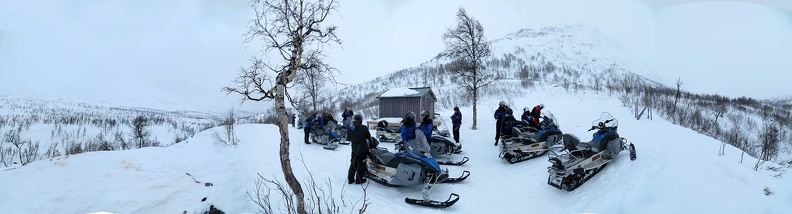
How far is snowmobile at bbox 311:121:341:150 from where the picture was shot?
516 inches

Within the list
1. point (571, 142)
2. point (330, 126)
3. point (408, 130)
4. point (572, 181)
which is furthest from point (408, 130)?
point (330, 126)

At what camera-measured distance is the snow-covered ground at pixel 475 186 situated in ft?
17.0

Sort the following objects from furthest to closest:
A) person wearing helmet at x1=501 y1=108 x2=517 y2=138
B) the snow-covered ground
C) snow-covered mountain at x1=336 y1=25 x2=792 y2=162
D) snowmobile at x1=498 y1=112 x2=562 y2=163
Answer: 1. snow-covered mountain at x1=336 y1=25 x2=792 y2=162
2. person wearing helmet at x1=501 y1=108 x2=517 y2=138
3. snowmobile at x1=498 y1=112 x2=562 y2=163
4. the snow-covered ground

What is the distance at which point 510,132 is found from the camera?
10.9 m

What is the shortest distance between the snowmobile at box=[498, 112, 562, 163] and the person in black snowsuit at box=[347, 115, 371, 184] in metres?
4.44

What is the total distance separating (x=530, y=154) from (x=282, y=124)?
709 centimetres

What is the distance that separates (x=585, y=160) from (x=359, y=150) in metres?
4.52

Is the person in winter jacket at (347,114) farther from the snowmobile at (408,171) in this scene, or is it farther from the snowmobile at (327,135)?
the snowmobile at (408,171)

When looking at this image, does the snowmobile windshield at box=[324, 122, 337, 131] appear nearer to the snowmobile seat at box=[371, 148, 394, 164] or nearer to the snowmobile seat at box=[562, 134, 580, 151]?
the snowmobile seat at box=[371, 148, 394, 164]

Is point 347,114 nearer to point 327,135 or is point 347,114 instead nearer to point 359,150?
point 327,135

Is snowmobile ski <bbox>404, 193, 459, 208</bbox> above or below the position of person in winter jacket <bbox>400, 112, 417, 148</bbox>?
below

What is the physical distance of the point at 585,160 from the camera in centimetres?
688

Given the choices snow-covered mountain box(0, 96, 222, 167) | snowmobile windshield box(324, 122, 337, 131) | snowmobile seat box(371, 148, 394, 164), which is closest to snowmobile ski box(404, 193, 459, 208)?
snowmobile seat box(371, 148, 394, 164)

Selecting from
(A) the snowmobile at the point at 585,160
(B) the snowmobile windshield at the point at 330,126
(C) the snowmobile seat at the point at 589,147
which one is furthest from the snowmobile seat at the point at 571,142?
(B) the snowmobile windshield at the point at 330,126
